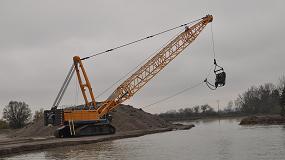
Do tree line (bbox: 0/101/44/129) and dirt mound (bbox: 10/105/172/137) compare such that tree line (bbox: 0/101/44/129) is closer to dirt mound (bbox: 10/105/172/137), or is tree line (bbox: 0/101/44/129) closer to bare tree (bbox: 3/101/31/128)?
bare tree (bbox: 3/101/31/128)

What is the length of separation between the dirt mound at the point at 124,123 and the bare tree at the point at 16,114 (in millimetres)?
46205

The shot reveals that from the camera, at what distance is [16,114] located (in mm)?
109438

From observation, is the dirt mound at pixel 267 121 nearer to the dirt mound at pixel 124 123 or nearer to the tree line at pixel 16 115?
the dirt mound at pixel 124 123

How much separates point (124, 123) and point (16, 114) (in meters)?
60.8

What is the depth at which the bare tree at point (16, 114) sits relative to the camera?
4264 inches

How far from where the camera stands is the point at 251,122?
6281 centimetres

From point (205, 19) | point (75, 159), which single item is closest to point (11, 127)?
point (205, 19)

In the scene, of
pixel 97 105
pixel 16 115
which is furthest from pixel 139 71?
pixel 16 115

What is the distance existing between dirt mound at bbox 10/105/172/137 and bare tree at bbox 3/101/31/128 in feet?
152

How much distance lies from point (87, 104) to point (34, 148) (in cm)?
1935

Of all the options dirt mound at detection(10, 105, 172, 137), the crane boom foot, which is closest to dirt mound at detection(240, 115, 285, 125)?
dirt mound at detection(10, 105, 172, 137)

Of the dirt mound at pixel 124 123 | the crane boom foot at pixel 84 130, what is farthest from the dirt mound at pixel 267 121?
the crane boom foot at pixel 84 130

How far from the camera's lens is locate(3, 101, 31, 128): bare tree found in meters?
108

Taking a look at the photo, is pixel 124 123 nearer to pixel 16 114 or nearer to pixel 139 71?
pixel 139 71
